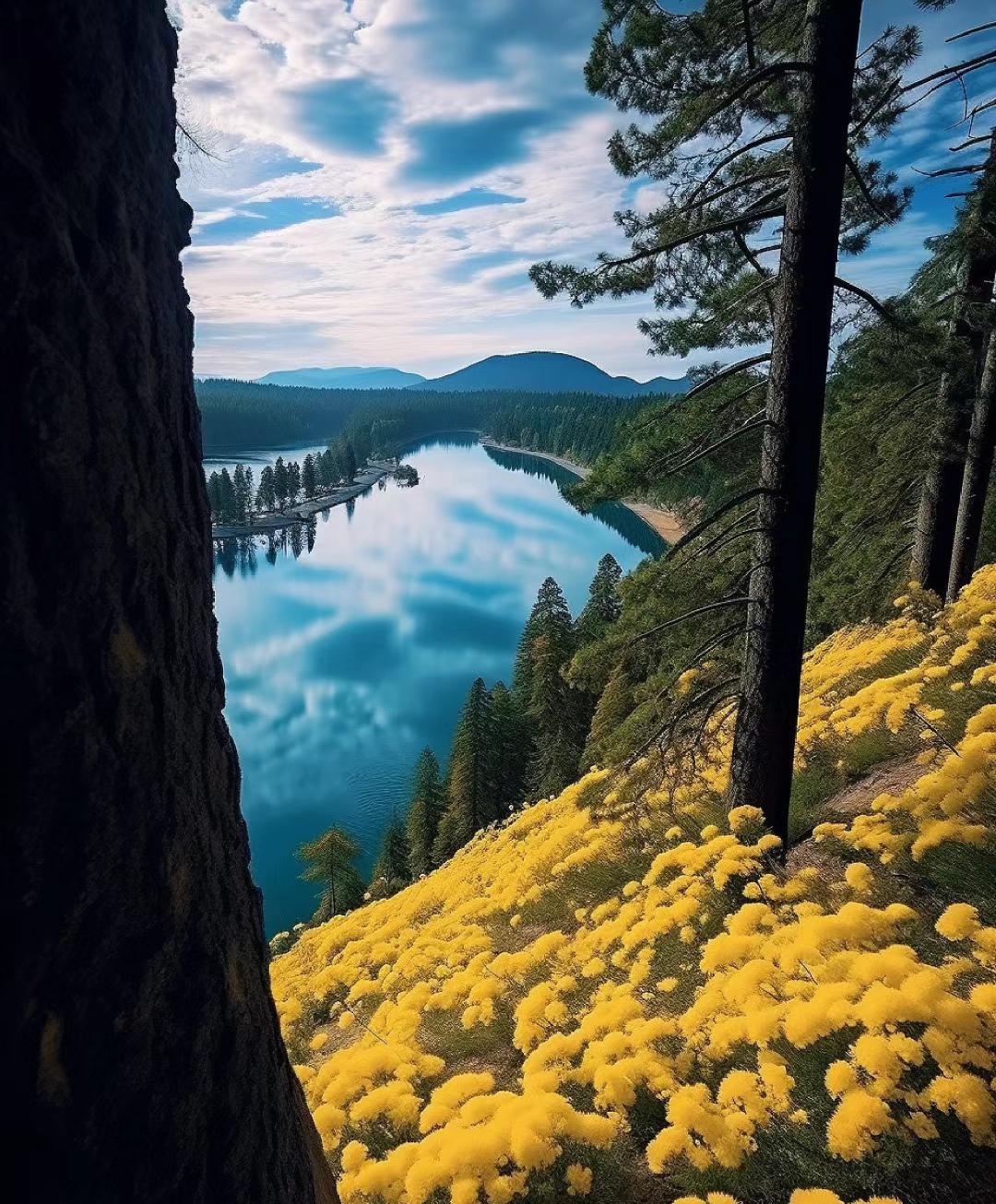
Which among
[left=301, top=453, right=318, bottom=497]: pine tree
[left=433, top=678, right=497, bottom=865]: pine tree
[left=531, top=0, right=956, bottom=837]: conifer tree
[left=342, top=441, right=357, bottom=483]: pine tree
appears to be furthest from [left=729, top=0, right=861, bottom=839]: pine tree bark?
[left=342, top=441, right=357, bottom=483]: pine tree

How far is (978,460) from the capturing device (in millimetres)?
9547

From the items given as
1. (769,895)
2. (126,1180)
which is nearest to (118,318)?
(126,1180)

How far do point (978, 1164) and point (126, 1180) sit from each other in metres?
3.33

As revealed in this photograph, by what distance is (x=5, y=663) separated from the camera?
46.2 inches

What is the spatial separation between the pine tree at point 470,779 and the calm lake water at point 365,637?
4.88 metres

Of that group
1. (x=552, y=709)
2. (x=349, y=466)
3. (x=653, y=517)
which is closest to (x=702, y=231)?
(x=552, y=709)

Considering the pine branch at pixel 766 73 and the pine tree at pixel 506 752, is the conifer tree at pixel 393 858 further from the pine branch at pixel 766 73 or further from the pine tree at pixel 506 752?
the pine branch at pixel 766 73

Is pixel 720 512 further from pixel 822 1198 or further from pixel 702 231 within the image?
pixel 822 1198

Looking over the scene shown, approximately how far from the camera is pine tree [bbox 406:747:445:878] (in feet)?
90.4

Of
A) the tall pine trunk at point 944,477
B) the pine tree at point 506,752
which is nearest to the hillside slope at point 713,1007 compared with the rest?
the tall pine trunk at point 944,477

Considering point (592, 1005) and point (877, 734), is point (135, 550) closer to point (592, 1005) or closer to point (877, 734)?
point (592, 1005)

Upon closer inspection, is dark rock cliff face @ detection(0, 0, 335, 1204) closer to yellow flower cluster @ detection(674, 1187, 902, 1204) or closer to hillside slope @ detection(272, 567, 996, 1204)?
yellow flower cluster @ detection(674, 1187, 902, 1204)

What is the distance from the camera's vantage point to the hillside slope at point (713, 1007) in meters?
3.14

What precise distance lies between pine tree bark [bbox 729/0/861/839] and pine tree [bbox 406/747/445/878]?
77.3ft
